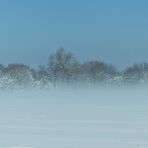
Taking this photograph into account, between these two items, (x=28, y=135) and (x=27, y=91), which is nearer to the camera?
(x=28, y=135)

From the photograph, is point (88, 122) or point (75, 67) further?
point (75, 67)

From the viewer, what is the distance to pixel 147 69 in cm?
6412

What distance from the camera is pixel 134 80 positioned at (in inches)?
2340

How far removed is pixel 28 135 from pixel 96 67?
56925mm

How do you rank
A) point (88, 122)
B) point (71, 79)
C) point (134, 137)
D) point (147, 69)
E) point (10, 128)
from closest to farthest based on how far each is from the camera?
point (134, 137)
point (10, 128)
point (88, 122)
point (71, 79)
point (147, 69)

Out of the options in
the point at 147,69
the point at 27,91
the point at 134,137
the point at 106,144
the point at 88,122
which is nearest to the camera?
the point at 106,144

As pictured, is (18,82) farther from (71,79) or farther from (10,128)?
(10,128)

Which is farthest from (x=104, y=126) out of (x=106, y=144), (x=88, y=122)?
(x=106, y=144)

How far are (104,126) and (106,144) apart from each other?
138 inches

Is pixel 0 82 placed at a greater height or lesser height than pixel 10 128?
greater

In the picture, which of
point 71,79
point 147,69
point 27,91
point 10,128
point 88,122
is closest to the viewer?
point 10,128

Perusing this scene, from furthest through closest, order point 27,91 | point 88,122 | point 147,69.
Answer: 1. point 147,69
2. point 27,91
3. point 88,122

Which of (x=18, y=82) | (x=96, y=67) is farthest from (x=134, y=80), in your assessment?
(x=18, y=82)

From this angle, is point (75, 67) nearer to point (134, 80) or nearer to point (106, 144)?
point (134, 80)
